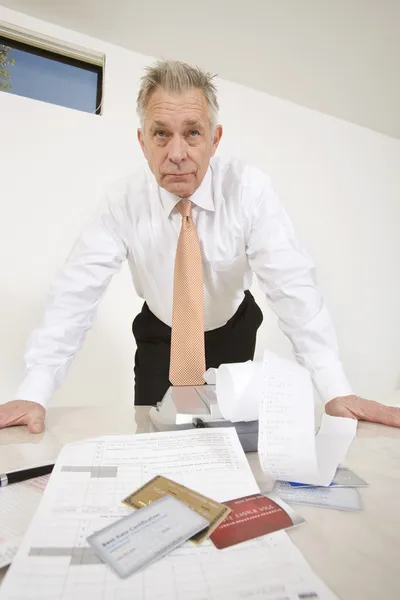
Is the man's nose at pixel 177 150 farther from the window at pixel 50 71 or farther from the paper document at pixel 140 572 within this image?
the window at pixel 50 71

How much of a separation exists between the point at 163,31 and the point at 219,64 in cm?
44

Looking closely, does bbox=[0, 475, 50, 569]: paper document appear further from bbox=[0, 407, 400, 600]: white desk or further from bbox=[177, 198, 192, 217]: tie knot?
bbox=[177, 198, 192, 217]: tie knot

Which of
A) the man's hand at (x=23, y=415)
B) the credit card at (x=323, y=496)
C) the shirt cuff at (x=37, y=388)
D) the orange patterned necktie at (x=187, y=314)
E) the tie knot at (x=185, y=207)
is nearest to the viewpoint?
the credit card at (x=323, y=496)

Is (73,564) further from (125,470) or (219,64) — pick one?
(219,64)

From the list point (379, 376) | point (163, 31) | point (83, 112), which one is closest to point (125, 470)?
point (83, 112)

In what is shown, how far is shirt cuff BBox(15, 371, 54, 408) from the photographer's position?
3.07ft

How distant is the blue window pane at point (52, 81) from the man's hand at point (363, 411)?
2048mm

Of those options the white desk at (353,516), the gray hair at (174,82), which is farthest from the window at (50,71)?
the white desk at (353,516)

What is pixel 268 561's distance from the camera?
37 centimetres

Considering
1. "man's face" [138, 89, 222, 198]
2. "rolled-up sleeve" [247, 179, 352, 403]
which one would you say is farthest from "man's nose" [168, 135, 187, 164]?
"rolled-up sleeve" [247, 179, 352, 403]

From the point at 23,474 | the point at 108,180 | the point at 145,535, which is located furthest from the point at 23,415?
the point at 108,180

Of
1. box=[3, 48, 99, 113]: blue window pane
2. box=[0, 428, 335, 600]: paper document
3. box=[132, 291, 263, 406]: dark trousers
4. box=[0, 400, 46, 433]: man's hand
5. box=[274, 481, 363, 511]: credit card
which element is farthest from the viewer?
box=[3, 48, 99, 113]: blue window pane

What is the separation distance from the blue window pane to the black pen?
6.80ft

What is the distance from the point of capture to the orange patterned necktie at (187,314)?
1043 millimetres
